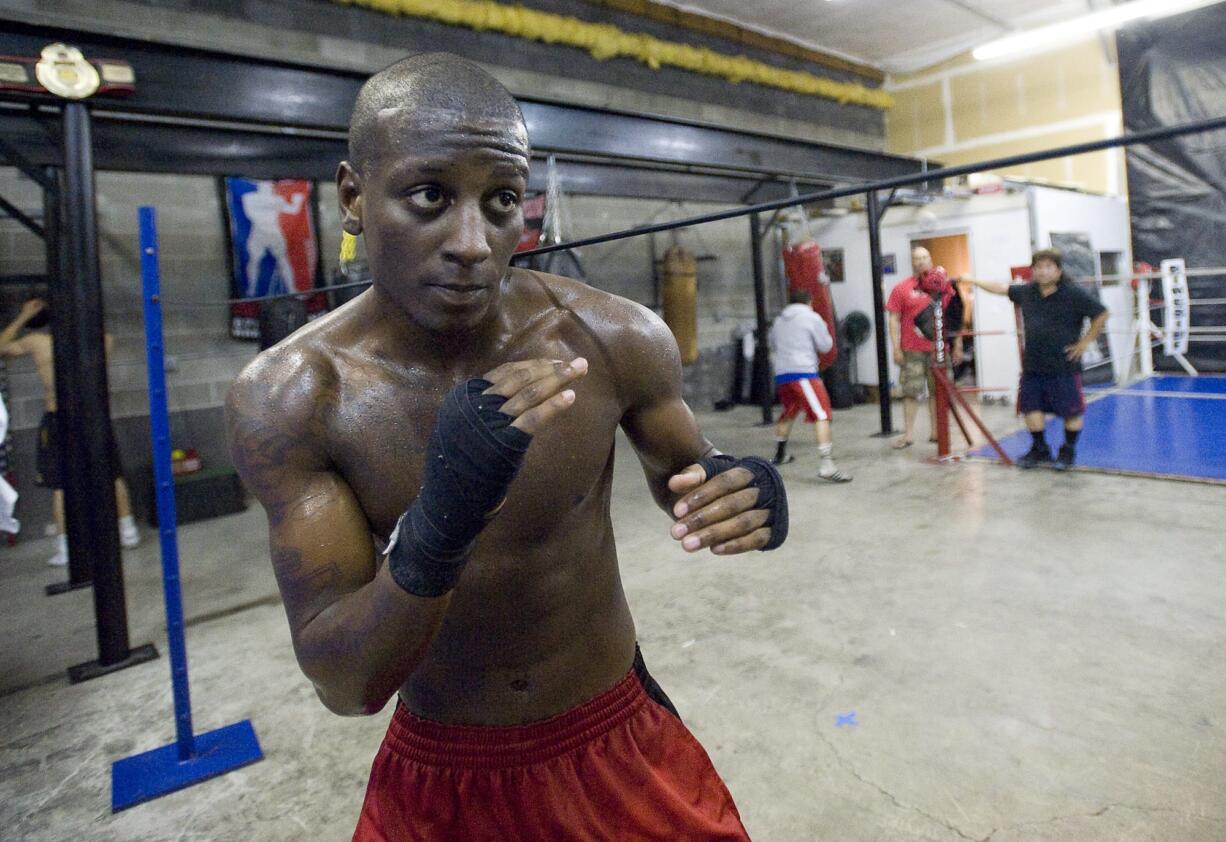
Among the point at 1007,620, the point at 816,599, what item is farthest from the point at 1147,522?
the point at 816,599

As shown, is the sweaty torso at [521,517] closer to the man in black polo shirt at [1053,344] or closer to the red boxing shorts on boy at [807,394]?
the red boxing shorts on boy at [807,394]

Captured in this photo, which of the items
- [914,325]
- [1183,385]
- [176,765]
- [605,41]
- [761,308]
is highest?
[605,41]

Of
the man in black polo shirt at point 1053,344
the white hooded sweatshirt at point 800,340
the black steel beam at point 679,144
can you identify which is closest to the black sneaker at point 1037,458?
the man in black polo shirt at point 1053,344

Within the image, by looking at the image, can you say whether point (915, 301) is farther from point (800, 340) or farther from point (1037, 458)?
point (1037, 458)

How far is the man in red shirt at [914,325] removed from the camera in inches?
221

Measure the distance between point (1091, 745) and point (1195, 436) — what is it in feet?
14.9

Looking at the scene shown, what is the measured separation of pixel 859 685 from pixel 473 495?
83.0 inches

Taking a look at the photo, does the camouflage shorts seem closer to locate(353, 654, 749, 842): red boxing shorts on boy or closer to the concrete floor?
the concrete floor

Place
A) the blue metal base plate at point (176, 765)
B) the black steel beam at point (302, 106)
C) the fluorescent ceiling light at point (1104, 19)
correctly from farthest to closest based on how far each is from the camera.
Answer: the fluorescent ceiling light at point (1104, 19)
the black steel beam at point (302, 106)
the blue metal base plate at point (176, 765)

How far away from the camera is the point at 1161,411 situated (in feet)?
21.6

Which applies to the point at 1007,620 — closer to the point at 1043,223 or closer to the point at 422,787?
the point at 422,787

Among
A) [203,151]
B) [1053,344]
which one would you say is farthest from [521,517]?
[1053,344]

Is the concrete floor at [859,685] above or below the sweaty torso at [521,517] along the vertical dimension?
below

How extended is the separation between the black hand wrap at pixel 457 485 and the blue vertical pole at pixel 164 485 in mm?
1854
